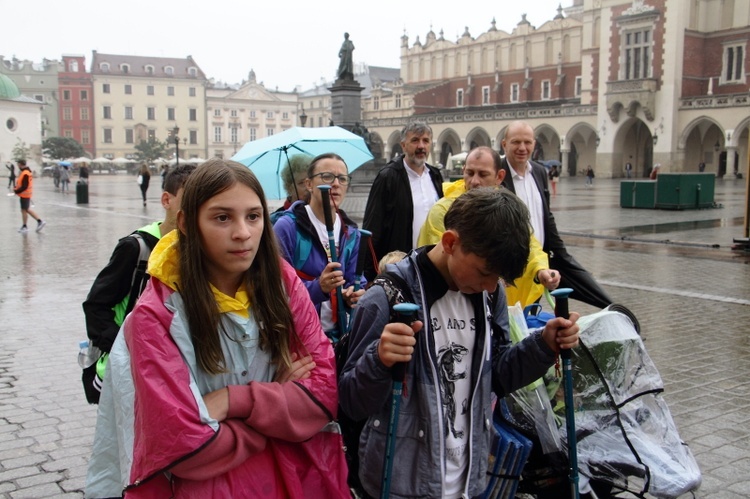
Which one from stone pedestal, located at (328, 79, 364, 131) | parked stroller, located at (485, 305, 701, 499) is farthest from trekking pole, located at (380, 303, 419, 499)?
stone pedestal, located at (328, 79, 364, 131)

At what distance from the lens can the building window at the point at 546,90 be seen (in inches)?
2660

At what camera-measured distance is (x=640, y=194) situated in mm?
Result: 24109

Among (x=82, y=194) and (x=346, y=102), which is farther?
(x=346, y=102)

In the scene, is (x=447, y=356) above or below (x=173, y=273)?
below

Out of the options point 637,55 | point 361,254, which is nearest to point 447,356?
point 361,254

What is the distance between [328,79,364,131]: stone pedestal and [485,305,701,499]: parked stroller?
26.3m

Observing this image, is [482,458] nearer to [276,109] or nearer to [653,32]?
[653,32]

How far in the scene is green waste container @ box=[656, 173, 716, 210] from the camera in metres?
23.5

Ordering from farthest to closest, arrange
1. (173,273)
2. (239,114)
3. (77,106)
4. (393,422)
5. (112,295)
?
(239,114)
(77,106)
(112,295)
(393,422)
(173,273)

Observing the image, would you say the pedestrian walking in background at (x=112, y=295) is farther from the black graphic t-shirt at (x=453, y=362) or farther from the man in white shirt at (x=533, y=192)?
the man in white shirt at (x=533, y=192)

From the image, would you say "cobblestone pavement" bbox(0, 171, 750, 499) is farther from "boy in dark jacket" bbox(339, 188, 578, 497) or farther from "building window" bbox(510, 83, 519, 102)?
"building window" bbox(510, 83, 519, 102)

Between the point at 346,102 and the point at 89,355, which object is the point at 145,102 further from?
the point at 89,355

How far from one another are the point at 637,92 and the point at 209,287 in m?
51.3

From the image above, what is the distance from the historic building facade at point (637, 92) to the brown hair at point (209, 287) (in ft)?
157
